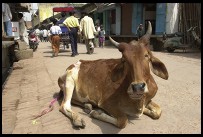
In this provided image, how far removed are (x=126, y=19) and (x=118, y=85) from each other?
51.2 ft

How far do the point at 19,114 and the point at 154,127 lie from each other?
2052 mm

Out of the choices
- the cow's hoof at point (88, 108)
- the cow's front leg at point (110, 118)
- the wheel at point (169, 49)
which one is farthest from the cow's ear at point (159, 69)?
the wheel at point (169, 49)

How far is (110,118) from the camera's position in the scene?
149 inches

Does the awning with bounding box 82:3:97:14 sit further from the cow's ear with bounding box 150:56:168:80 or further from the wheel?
the cow's ear with bounding box 150:56:168:80

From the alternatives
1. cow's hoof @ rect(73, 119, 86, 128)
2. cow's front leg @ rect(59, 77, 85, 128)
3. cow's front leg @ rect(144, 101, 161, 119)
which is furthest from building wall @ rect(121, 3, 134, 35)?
cow's hoof @ rect(73, 119, 86, 128)

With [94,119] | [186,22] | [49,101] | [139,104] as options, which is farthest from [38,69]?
[186,22]

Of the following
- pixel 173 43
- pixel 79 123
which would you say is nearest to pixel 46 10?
pixel 173 43

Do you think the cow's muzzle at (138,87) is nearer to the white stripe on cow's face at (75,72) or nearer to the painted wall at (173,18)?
the white stripe on cow's face at (75,72)

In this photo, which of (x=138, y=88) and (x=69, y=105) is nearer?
(x=138, y=88)

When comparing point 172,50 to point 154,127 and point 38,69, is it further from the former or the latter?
point 154,127

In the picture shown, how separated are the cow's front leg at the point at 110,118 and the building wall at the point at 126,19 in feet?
48.4

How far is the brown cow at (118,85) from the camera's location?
336cm

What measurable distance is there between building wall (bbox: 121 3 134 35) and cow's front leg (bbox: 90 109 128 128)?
14.7 meters

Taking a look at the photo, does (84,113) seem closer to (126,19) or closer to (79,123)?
(79,123)
